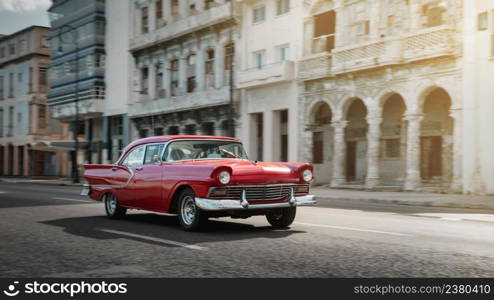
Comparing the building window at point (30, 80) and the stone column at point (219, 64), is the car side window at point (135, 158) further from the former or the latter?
the building window at point (30, 80)

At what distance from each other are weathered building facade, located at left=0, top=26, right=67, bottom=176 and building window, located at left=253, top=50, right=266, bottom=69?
1110 inches

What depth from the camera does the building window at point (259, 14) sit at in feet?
116

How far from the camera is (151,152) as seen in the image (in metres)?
11.3

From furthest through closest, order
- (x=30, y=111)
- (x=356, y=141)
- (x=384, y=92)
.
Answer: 1. (x=30, y=111)
2. (x=356, y=141)
3. (x=384, y=92)

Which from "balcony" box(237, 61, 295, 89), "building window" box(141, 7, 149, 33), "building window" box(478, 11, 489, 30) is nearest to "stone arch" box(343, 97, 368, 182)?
"balcony" box(237, 61, 295, 89)

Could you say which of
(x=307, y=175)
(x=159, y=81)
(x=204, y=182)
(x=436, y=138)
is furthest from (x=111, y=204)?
(x=159, y=81)

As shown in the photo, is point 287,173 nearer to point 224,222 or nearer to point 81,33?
point 224,222

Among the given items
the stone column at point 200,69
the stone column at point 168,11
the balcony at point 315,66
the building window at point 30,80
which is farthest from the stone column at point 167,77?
the building window at point 30,80

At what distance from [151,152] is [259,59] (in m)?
25.1

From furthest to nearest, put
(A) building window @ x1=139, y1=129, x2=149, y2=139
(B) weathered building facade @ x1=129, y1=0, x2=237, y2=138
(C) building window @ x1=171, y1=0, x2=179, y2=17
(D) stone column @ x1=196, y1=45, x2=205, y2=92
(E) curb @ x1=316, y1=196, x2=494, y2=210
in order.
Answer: (A) building window @ x1=139, y1=129, x2=149, y2=139 → (C) building window @ x1=171, y1=0, x2=179, y2=17 → (D) stone column @ x1=196, y1=45, x2=205, y2=92 → (B) weathered building facade @ x1=129, y1=0, x2=237, y2=138 → (E) curb @ x1=316, y1=196, x2=494, y2=210

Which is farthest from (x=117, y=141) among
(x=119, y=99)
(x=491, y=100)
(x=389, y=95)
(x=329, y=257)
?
(x=329, y=257)

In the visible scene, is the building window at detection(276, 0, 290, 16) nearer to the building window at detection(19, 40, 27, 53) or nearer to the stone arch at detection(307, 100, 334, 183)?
the stone arch at detection(307, 100, 334, 183)

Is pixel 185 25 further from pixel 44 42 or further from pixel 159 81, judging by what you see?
pixel 44 42

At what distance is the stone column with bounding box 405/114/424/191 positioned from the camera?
25.8 metres
